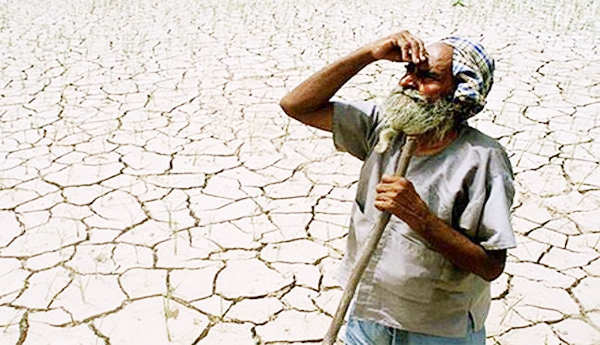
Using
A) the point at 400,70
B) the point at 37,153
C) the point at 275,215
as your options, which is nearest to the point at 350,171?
the point at 275,215

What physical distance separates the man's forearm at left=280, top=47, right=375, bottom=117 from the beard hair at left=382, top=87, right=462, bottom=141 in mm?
129

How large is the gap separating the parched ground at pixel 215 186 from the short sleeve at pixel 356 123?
1.05 metres

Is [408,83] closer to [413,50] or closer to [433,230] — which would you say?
[413,50]

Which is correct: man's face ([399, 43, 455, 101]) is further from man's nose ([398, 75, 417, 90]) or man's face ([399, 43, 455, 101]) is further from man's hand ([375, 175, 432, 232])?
man's hand ([375, 175, 432, 232])

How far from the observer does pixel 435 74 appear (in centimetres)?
114

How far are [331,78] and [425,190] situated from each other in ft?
0.94

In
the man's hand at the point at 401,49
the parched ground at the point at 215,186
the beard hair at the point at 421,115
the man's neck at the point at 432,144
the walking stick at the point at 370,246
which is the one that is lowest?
the parched ground at the point at 215,186

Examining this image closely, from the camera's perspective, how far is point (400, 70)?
16.7 feet

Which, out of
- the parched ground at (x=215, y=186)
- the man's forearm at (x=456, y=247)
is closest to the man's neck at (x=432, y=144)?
the man's forearm at (x=456, y=247)

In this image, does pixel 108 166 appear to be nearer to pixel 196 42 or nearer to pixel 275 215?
pixel 275 215

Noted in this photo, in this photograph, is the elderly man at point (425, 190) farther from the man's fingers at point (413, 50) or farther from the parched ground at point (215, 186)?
the parched ground at point (215, 186)

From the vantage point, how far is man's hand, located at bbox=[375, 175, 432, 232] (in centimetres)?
113

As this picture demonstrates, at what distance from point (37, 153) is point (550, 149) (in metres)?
2.70

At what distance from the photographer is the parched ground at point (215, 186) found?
2316 mm
